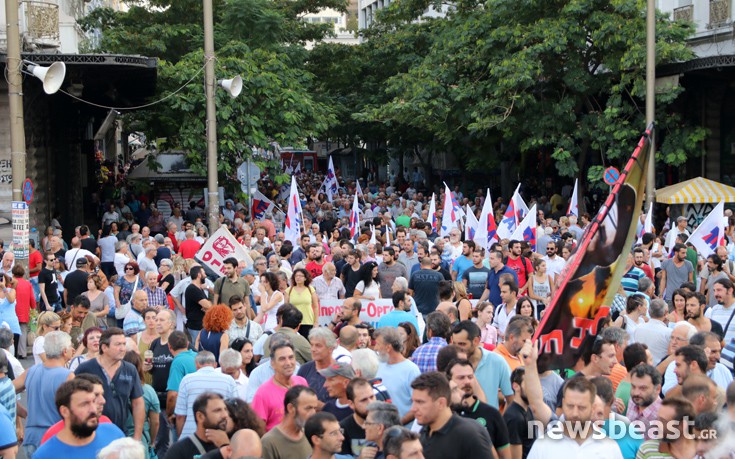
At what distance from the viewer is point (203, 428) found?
6.30 meters

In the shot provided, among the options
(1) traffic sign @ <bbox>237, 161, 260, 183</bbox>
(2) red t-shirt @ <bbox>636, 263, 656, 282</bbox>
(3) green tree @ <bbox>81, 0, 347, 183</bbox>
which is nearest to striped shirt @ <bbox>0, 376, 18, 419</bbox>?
(2) red t-shirt @ <bbox>636, 263, 656, 282</bbox>

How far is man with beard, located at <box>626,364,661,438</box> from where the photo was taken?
704 cm

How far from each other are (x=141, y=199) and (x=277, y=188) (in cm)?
647

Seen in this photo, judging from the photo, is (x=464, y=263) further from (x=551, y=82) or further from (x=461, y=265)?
(x=551, y=82)

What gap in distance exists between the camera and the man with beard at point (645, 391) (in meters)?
7.04


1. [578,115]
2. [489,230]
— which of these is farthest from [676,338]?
[578,115]

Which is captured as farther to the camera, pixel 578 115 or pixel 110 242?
pixel 578 115

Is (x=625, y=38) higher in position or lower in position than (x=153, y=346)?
higher

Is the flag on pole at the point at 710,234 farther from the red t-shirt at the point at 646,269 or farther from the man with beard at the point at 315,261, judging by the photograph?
the man with beard at the point at 315,261

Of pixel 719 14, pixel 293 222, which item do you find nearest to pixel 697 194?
pixel 719 14

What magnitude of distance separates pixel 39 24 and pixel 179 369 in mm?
14248

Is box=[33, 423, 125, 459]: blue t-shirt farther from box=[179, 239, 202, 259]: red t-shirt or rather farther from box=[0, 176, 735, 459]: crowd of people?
box=[179, 239, 202, 259]: red t-shirt

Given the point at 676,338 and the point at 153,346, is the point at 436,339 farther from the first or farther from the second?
the point at 153,346

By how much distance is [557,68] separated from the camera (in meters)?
27.8
